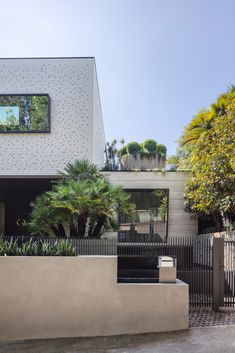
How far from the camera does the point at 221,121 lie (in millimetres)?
10578

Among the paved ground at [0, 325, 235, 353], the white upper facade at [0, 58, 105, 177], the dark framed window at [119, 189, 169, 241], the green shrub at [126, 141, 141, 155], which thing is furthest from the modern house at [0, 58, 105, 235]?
the green shrub at [126, 141, 141, 155]

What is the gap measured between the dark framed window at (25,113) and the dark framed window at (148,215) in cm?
453

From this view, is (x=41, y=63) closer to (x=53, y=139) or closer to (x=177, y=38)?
(x=53, y=139)

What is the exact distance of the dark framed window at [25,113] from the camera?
13.0 m

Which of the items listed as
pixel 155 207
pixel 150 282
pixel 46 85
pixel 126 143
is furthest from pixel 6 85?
pixel 126 143

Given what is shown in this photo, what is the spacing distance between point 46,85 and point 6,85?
1570 millimetres

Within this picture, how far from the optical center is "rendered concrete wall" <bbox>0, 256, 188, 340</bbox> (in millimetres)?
6070

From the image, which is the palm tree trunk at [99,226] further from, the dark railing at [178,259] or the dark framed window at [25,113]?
the dark framed window at [25,113]

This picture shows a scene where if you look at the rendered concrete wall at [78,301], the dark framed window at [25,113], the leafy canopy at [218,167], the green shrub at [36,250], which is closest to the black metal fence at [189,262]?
the rendered concrete wall at [78,301]

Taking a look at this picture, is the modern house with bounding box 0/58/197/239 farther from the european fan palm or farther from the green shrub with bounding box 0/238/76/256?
the green shrub with bounding box 0/238/76/256

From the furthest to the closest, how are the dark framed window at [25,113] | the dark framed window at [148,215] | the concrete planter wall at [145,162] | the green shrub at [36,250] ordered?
the concrete planter wall at [145,162] → the dark framed window at [148,215] → the dark framed window at [25,113] → the green shrub at [36,250]

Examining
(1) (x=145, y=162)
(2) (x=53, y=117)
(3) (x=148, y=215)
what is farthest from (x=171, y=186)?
(2) (x=53, y=117)

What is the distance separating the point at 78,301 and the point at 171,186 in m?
8.86

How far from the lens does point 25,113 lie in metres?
13.0
